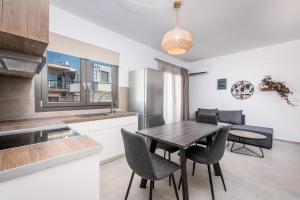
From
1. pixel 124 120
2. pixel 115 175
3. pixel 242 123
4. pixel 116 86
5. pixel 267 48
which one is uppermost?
pixel 267 48

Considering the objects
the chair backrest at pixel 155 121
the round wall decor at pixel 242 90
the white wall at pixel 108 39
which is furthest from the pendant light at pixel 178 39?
the round wall decor at pixel 242 90

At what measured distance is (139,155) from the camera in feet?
4.26

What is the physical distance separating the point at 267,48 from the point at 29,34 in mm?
5229

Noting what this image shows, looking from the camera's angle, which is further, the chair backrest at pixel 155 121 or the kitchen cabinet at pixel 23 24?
the chair backrest at pixel 155 121

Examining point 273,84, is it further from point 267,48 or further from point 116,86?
point 116,86

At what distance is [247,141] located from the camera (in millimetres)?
3410

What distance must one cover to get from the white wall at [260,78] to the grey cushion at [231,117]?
1.43 ft

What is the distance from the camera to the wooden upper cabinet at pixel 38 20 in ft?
2.83

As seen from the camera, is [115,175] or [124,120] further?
[124,120]

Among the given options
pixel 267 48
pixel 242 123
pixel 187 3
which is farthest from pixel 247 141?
pixel 187 3

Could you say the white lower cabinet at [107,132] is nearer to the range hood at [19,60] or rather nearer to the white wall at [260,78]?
the range hood at [19,60]

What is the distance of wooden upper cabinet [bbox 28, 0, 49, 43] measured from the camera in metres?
0.86

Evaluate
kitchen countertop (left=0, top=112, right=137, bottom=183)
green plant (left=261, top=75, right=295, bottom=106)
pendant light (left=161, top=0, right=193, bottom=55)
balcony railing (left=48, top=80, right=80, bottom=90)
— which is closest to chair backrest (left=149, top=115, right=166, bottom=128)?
pendant light (left=161, top=0, right=193, bottom=55)

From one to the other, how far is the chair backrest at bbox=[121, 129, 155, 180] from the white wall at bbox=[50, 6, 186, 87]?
6.87ft
